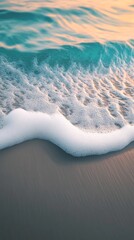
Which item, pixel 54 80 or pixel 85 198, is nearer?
pixel 85 198

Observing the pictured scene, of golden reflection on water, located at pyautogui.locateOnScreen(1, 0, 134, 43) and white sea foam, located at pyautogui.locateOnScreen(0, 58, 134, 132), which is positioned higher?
golden reflection on water, located at pyautogui.locateOnScreen(1, 0, 134, 43)

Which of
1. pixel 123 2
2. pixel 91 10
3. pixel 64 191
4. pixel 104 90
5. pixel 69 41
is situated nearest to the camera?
pixel 64 191

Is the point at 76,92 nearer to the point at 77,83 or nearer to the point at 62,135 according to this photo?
the point at 77,83

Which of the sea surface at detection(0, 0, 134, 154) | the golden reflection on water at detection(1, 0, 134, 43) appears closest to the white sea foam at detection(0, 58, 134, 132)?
the sea surface at detection(0, 0, 134, 154)

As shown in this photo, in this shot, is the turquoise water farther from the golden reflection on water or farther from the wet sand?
the wet sand

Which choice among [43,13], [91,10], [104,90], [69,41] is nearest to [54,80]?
[104,90]

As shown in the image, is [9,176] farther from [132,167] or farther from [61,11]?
[61,11]

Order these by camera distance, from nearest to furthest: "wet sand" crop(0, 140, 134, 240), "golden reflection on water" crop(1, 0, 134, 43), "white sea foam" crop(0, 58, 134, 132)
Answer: "wet sand" crop(0, 140, 134, 240), "white sea foam" crop(0, 58, 134, 132), "golden reflection on water" crop(1, 0, 134, 43)
